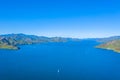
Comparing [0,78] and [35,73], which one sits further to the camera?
[35,73]

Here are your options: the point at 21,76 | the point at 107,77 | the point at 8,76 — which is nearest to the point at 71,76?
the point at 107,77

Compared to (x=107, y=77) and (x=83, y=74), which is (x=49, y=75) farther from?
(x=107, y=77)

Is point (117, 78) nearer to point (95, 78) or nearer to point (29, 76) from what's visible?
point (95, 78)

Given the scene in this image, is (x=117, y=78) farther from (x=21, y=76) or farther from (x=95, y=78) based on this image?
(x=21, y=76)

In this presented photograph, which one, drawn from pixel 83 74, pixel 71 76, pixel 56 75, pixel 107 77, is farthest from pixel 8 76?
pixel 107 77

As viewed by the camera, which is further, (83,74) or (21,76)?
(83,74)

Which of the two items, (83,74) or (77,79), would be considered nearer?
(77,79)

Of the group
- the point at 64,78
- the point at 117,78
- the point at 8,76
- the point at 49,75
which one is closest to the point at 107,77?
the point at 117,78
